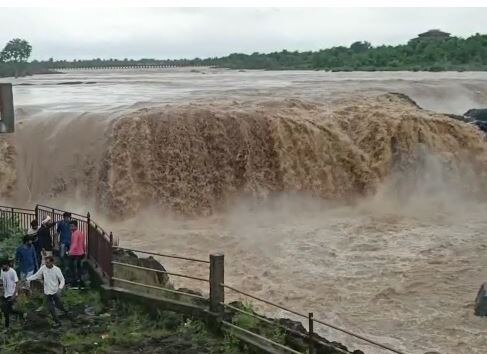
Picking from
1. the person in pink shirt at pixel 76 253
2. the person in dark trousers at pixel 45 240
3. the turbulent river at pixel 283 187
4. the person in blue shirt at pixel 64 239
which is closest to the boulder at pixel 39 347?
the person in pink shirt at pixel 76 253

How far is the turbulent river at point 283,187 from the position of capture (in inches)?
548

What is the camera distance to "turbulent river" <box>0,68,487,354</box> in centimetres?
1392

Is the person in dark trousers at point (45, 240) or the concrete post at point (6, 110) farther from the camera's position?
the person in dark trousers at point (45, 240)

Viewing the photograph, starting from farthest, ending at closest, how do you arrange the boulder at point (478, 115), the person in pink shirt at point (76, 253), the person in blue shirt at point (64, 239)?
the boulder at point (478, 115), the person in blue shirt at point (64, 239), the person in pink shirt at point (76, 253)

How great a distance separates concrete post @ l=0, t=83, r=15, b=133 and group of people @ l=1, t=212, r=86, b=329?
161 centimetres

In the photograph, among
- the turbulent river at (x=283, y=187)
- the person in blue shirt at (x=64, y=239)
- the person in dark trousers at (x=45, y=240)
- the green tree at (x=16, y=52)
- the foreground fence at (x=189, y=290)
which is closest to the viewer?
the foreground fence at (x=189, y=290)

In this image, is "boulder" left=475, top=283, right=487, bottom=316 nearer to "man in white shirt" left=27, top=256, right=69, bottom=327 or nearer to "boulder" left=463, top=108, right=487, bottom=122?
"man in white shirt" left=27, top=256, right=69, bottom=327

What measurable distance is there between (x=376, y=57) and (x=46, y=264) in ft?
224

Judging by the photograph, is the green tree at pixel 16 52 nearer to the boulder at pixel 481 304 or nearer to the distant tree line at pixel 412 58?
the distant tree line at pixel 412 58

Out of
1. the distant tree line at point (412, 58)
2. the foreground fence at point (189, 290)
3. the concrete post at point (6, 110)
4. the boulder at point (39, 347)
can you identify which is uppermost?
the distant tree line at point (412, 58)

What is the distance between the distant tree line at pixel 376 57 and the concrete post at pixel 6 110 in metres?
56.8

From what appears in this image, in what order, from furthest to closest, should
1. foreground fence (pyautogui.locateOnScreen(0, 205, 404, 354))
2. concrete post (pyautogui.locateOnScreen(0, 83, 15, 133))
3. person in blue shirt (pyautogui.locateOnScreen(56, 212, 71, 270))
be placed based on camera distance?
person in blue shirt (pyautogui.locateOnScreen(56, 212, 71, 270)), concrete post (pyautogui.locateOnScreen(0, 83, 15, 133)), foreground fence (pyautogui.locateOnScreen(0, 205, 404, 354))

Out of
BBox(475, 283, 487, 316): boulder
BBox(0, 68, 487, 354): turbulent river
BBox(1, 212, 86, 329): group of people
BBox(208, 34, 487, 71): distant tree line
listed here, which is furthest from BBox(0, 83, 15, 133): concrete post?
BBox(208, 34, 487, 71): distant tree line

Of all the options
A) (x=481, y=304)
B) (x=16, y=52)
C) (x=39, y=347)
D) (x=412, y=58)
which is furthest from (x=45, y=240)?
(x=16, y=52)
